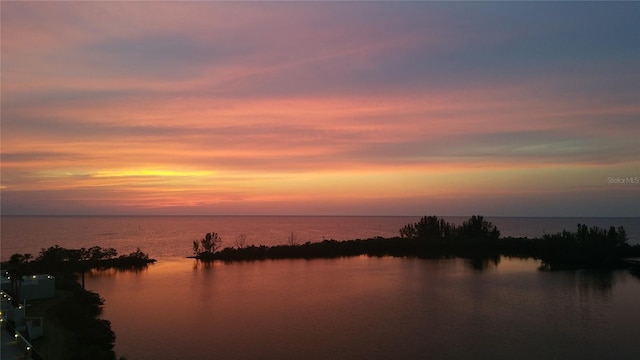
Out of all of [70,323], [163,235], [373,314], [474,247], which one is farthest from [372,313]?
[163,235]

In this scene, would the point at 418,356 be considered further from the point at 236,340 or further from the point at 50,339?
the point at 50,339

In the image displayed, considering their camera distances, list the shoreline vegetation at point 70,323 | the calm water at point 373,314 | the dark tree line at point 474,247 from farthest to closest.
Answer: the dark tree line at point 474,247 < the calm water at point 373,314 < the shoreline vegetation at point 70,323

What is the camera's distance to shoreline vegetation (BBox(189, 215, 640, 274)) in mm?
35844

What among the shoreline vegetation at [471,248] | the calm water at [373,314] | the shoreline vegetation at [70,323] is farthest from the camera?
the shoreline vegetation at [471,248]

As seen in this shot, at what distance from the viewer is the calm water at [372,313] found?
15.4 meters

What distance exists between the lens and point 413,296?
2345 centimetres

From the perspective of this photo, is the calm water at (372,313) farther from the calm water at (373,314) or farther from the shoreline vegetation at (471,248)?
the shoreline vegetation at (471,248)

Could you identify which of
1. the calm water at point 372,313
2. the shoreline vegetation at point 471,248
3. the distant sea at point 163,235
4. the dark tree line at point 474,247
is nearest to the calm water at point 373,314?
the calm water at point 372,313

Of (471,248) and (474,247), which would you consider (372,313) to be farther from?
(474,247)

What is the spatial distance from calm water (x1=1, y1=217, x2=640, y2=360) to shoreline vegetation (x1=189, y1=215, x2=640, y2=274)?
346 cm

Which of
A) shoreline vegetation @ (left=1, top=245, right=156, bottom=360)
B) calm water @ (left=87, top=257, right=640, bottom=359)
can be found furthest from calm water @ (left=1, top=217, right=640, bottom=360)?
shoreline vegetation @ (left=1, top=245, right=156, bottom=360)

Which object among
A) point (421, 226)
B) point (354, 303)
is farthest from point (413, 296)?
point (421, 226)

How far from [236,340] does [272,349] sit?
1640 mm

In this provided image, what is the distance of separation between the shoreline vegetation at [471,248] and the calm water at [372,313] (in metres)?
3.46
